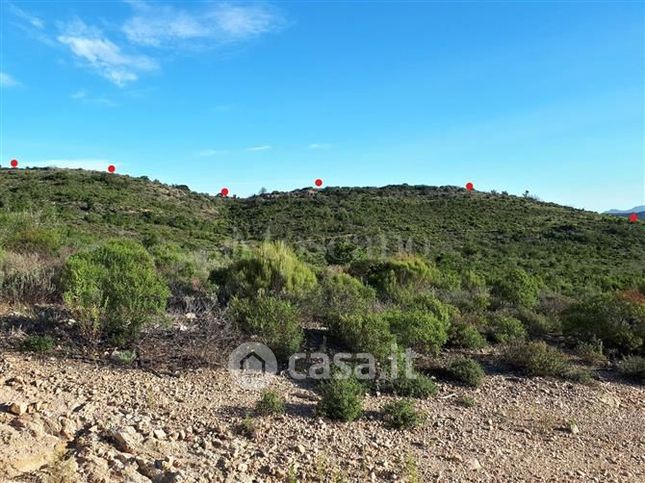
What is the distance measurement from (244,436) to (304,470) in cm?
72

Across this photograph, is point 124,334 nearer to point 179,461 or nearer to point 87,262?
point 87,262

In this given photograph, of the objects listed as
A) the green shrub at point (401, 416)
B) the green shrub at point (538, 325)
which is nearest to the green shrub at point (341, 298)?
the green shrub at point (401, 416)

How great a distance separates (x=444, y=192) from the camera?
54.9m

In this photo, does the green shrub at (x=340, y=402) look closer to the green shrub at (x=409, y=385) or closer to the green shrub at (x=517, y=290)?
the green shrub at (x=409, y=385)

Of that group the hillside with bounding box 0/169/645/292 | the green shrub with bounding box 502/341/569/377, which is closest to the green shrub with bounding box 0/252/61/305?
the green shrub with bounding box 502/341/569/377

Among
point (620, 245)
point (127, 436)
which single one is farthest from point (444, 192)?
point (127, 436)

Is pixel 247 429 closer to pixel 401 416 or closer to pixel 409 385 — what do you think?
pixel 401 416

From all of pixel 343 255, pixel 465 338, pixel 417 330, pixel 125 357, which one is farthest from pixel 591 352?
pixel 343 255

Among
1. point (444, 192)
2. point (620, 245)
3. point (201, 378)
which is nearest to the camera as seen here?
point (201, 378)

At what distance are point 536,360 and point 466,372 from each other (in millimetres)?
1300

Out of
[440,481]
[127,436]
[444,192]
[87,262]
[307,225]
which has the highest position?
[444,192]

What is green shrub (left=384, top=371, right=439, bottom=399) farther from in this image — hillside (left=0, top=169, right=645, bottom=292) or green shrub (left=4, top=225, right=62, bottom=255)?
hillside (left=0, top=169, right=645, bottom=292)

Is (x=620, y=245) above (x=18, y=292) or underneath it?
above

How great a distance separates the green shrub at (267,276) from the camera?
28.7ft
